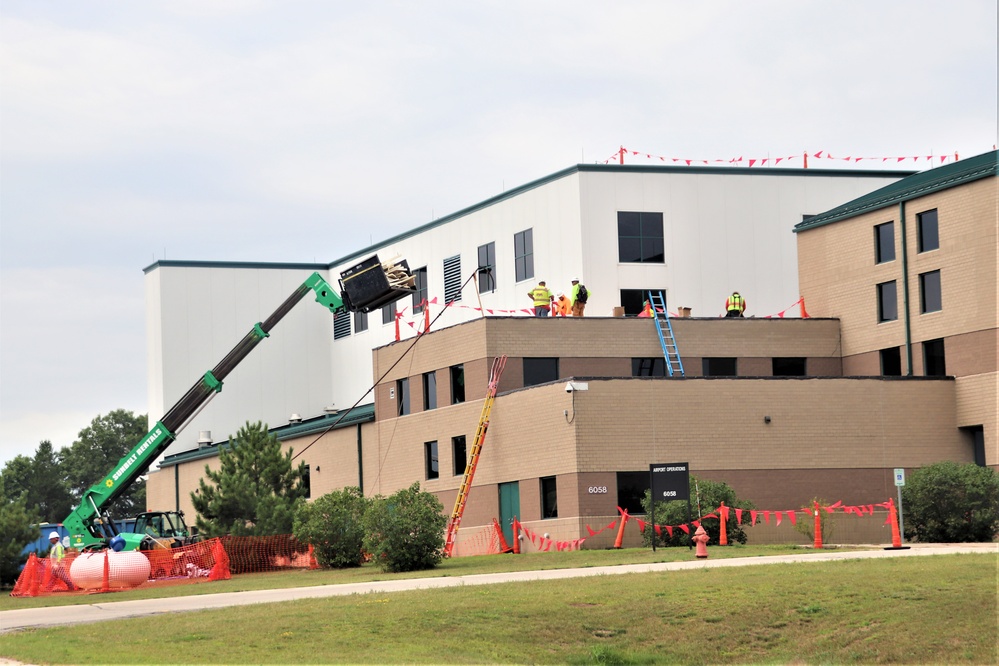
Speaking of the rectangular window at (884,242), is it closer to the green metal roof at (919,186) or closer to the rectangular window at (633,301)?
the green metal roof at (919,186)

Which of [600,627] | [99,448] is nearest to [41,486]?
[99,448]

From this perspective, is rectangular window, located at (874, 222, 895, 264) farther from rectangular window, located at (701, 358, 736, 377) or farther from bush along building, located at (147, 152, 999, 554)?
rectangular window, located at (701, 358, 736, 377)

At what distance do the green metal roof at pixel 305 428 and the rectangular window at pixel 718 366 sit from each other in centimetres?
1347

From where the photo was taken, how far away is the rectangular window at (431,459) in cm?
5284

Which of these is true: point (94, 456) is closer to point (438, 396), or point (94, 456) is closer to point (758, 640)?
point (438, 396)

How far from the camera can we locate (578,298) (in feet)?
168

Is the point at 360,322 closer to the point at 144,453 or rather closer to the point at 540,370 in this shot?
the point at 540,370

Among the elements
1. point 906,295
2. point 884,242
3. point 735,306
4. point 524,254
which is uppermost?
point 524,254

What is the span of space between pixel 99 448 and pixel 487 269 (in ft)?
231

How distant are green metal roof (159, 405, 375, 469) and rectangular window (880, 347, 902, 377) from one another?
19.5 meters

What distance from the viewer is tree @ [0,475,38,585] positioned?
151 ft

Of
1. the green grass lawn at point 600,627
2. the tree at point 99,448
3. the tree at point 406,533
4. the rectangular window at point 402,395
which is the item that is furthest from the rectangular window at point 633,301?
the tree at point 99,448

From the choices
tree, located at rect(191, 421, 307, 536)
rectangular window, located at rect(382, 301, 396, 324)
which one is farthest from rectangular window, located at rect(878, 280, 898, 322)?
rectangular window, located at rect(382, 301, 396, 324)

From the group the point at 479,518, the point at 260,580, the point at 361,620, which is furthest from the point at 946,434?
the point at 361,620
